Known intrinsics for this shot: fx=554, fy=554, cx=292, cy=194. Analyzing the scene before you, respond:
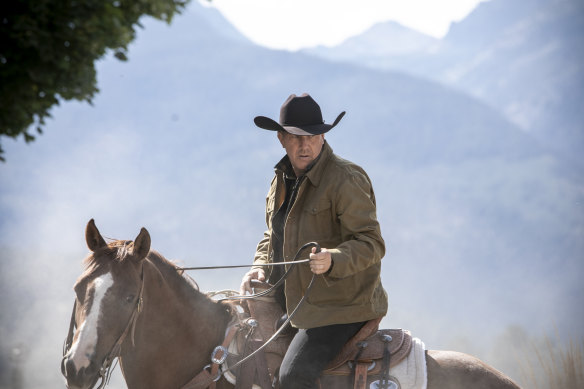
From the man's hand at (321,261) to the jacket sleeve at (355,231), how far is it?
38mm

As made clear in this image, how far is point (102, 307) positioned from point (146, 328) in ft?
1.38

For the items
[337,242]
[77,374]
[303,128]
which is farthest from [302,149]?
[77,374]

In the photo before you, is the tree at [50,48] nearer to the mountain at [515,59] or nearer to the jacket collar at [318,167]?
the jacket collar at [318,167]

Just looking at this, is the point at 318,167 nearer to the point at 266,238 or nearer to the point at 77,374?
the point at 266,238

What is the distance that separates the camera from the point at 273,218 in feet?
12.5

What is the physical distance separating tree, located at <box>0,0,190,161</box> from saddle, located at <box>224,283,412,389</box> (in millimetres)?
1804

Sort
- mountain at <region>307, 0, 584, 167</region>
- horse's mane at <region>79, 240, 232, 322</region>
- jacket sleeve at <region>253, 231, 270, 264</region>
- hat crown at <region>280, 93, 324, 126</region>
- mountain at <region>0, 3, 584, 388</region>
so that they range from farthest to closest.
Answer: mountain at <region>307, 0, 584, 167</region>, mountain at <region>0, 3, 584, 388</region>, jacket sleeve at <region>253, 231, 270, 264</region>, hat crown at <region>280, 93, 324, 126</region>, horse's mane at <region>79, 240, 232, 322</region>

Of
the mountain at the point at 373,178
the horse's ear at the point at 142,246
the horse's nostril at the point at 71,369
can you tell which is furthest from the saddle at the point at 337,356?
the mountain at the point at 373,178

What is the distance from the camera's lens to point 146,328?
10.7 feet

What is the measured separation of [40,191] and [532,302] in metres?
13.3

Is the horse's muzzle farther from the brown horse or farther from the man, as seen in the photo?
the man

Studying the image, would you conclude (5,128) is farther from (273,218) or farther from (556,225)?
(556,225)

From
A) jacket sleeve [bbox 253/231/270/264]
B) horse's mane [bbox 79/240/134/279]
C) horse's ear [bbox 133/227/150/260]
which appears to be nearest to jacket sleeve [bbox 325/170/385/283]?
jacket sleeve [bbox 253/231/270/264]

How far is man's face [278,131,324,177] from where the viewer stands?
142 inches
